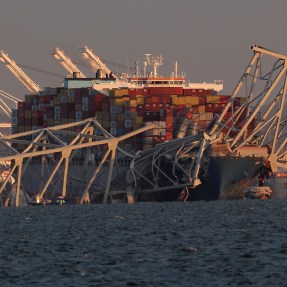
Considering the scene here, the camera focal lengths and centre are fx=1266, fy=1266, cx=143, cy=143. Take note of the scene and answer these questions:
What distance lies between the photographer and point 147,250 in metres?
72.2

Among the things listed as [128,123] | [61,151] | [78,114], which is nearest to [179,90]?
[128,123]

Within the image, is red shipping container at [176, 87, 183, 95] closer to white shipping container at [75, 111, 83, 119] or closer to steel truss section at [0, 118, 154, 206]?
white shipping container at [75, 111, 83, 119]

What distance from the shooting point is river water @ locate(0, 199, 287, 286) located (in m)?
59.6

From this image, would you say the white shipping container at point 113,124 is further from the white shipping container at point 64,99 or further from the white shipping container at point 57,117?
the white shipping container at point 57,117

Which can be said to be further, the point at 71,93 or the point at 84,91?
the point at 71,93

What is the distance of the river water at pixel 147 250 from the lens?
5956cm

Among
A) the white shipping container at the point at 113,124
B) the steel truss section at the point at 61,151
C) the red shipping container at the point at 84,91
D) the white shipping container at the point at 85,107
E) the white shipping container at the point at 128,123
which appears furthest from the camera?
the red shipping container at the point at 84,91

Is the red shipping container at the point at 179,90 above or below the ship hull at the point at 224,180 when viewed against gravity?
above

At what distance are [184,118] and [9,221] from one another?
2210 inches

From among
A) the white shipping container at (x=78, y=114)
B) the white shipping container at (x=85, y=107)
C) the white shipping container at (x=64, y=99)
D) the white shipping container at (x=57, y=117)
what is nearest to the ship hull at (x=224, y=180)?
the white shipping container at (x=85, y=107)

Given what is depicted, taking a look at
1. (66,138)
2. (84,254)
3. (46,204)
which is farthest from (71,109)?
(84,254)

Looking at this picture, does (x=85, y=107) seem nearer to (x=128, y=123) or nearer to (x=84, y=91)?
(x=84, y=91)

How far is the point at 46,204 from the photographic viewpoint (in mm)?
157250

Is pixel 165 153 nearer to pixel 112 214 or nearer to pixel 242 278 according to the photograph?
pixel 112 214
